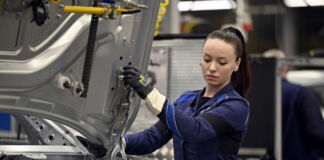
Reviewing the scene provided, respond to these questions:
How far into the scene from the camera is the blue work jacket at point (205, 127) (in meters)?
2.48

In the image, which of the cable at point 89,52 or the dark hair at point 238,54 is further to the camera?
the dark hair at point 238,54

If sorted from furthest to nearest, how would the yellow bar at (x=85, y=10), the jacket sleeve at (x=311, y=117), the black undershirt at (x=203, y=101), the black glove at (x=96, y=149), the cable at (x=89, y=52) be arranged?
the jacket sleeve at (x=311, y=117) < the black undershirt at (x=203, y=101) < the black glove at (x=96, y=149) < the cable at (x=89, y=52) < the yellow bar at (x=85, y=10)

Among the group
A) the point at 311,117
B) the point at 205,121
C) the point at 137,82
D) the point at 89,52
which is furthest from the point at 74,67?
the point at 311,117

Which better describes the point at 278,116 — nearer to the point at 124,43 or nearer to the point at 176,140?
the point at 176,140

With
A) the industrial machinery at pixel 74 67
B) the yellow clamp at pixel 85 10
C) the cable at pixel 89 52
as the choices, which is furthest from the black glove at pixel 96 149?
the yellow clamp at pixel 85 10

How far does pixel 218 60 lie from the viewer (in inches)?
102

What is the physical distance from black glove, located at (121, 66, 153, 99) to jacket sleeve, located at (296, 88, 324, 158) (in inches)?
134

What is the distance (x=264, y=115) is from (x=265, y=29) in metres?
11.0

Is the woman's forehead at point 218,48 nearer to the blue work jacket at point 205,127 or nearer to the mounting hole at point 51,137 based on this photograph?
the blue work jacket at point 205,127

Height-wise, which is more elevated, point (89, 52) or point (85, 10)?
point (85, 10)

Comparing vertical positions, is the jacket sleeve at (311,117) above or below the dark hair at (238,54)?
below

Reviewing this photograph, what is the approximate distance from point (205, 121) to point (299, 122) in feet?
11.1

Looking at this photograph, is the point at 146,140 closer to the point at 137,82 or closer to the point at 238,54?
the point at 137,82

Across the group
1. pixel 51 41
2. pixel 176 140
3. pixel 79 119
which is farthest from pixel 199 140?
pixel 51 41
